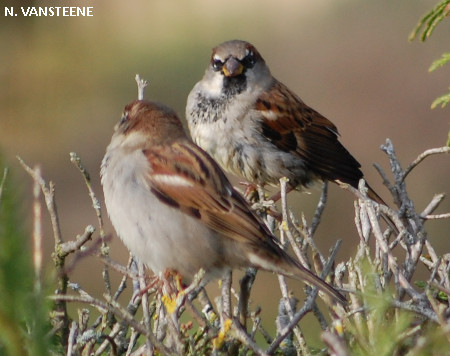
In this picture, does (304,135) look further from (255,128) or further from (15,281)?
(15,281)

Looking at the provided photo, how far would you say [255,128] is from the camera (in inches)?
165

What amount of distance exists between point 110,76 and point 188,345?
26.6 ft

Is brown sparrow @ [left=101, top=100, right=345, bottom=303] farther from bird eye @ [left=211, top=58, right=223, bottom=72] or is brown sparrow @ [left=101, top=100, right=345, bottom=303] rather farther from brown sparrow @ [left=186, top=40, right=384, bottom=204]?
bird eye @ [left=211, top=58, right=223, bottom=72]

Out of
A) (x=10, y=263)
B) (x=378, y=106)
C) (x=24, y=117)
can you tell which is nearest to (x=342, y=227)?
(x=378, y=106)

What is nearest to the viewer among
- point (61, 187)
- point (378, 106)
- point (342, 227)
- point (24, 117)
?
point (342, 227)

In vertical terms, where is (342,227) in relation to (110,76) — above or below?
below

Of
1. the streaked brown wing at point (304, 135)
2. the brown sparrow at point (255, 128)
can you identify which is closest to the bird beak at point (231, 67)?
the brown sparrow at point (255, 128)

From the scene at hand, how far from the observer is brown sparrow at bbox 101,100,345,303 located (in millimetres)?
2502

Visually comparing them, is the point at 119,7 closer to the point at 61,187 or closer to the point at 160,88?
the point at 160,88

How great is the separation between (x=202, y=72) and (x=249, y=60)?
4.78 metres

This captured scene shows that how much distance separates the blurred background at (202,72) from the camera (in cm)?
714

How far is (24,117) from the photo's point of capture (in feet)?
28.7

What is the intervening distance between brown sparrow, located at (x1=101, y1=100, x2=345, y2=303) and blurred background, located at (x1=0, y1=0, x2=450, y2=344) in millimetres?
3710

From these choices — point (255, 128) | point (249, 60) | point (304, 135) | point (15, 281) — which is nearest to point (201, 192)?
point (255, 128)
